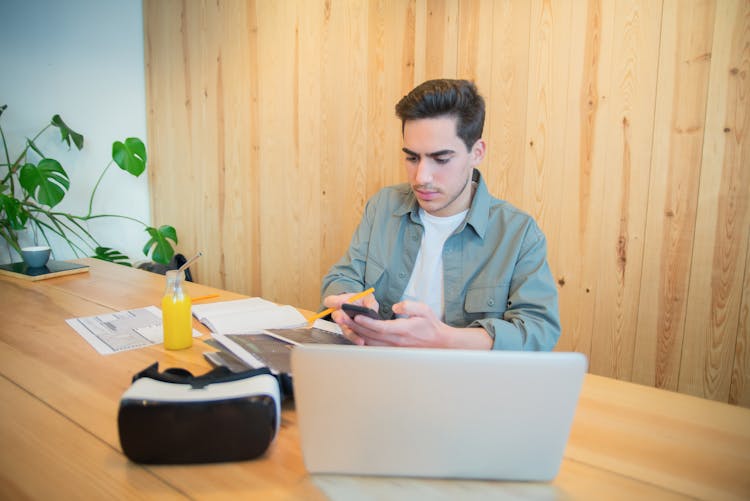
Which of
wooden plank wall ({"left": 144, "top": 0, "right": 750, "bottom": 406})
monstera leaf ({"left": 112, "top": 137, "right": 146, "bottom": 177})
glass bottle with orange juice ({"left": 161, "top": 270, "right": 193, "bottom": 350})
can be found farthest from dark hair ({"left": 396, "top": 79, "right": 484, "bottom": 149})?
monstera leaf ({"left": 112, "top": 137, "right": 146, "bottom": 177})

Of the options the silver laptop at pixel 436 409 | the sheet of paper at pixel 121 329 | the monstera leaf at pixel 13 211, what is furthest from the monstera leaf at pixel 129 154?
the silver laptop at pixel 436 409

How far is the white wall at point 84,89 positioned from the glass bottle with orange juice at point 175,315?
2352 mm

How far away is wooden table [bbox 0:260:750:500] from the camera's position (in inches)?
29.0

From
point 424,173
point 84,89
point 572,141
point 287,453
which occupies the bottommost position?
point 287,453

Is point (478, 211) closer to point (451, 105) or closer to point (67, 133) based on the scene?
point (451, 105)

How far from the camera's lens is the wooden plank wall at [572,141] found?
66.6 inches

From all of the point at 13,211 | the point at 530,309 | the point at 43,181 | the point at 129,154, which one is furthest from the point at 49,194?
the point at 530,309

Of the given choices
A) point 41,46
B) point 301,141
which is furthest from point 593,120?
point 41,46

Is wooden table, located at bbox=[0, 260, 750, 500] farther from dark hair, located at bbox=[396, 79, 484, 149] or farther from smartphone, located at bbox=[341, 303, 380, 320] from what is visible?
dark hair, located at bbox=[396, 79, 484, 149]

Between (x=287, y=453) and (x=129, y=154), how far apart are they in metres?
2.54

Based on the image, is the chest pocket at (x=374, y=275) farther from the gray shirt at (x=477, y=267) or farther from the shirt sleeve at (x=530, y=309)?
the shirt sleeve at (x=530, y=309)

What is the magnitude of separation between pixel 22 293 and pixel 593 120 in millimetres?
2212

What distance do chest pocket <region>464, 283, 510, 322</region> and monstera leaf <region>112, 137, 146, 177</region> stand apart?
2.22 meters

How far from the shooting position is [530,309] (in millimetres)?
1344
